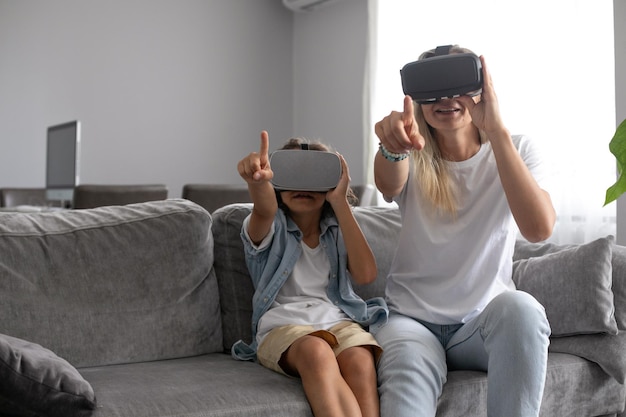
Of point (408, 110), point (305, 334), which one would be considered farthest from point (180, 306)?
point (408, 110)

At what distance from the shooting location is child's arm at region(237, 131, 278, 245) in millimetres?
1606

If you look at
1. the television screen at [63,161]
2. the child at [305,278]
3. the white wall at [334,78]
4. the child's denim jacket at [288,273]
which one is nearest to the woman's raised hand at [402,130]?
the child at [305,278]

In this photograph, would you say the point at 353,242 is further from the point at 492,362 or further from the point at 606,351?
the point at 606,351

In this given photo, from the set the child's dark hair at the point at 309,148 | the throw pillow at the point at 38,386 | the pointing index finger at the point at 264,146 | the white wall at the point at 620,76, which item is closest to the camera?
the throw pillow at the point at 38,386

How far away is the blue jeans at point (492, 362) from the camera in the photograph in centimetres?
138

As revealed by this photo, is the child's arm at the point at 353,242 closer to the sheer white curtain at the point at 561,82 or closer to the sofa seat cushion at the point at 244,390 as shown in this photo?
the sofa seat cushion at the point at 244,390

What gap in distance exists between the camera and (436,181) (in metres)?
1.67

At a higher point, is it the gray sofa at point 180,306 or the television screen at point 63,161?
the television screen at point 63,161

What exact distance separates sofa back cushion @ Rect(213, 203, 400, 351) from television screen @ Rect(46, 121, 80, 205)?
2.24m

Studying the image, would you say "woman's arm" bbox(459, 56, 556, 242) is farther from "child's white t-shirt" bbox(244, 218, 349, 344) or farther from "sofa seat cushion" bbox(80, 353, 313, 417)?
"sofa seat cushion" bbox(80, 353, 313, 417)

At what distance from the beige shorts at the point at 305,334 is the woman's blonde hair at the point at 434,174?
0.33 metres

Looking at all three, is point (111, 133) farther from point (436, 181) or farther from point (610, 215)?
point (436, 181)

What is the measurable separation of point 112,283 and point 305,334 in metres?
0.49

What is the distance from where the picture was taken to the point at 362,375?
57.6 inches
